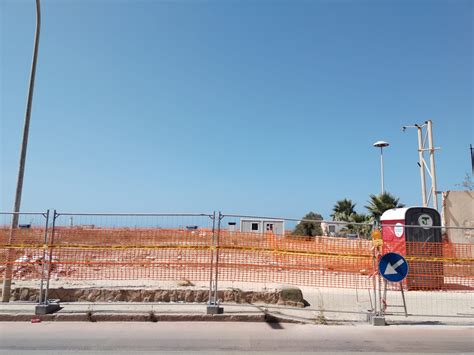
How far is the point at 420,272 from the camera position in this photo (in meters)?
11.1

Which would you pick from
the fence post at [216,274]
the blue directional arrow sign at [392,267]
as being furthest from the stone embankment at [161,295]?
the blue directional arrow sign at [392,267]

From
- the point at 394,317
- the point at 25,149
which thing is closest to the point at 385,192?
the point at 394,317

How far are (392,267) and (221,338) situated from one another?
12.2 ft

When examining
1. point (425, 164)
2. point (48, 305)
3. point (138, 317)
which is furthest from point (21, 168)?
point (425, 164)

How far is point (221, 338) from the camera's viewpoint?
651cm

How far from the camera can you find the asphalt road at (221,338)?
5961mm

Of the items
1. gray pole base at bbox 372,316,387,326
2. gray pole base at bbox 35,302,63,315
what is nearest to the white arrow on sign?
gray pole base at bbox 372,316,387,326

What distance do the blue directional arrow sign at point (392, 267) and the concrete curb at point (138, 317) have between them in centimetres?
198

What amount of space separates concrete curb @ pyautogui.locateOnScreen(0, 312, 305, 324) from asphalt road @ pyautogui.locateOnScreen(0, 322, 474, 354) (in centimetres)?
18

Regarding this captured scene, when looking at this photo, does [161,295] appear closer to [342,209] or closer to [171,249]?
[171,249]

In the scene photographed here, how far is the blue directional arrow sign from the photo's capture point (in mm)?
7516

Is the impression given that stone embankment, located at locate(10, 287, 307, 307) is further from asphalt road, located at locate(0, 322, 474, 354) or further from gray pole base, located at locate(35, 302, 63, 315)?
asphalt road, located at locate(0, 322, 474, 354)

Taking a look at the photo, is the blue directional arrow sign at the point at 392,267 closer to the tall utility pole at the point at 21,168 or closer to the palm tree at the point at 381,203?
the tall utility pole at the point at 21,168

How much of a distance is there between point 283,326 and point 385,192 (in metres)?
23.0
